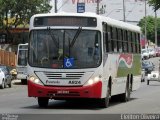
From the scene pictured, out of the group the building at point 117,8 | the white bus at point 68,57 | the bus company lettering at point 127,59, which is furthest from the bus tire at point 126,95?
the building at point 117,8

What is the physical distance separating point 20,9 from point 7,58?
22.5 ft

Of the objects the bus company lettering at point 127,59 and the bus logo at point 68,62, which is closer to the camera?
the bus logo at point 68,62

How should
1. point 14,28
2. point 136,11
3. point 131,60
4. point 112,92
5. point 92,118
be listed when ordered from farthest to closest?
point 136,11
point 14,28
point 131,60
point 112,92
point 92,118

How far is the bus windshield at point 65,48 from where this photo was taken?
2064cm

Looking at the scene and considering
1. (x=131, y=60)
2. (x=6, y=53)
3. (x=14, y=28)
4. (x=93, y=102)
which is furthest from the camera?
(x=14, y=28)

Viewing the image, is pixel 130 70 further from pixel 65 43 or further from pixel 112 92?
pixel 65 43

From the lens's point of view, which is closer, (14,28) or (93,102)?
(93,102)

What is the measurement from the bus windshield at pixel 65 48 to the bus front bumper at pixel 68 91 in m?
0.68

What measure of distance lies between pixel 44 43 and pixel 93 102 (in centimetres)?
494

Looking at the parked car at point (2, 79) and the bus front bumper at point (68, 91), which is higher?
the bus front bumper at point (68, 91)

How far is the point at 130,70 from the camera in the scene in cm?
2655

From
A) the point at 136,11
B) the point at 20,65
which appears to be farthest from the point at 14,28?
the point at 136,11

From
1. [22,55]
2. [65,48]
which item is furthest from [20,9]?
[65,48]

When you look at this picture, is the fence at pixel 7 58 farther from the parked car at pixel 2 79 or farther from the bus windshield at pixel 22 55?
the parked car at pixel 2 79
